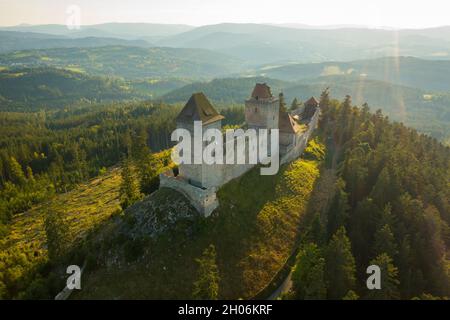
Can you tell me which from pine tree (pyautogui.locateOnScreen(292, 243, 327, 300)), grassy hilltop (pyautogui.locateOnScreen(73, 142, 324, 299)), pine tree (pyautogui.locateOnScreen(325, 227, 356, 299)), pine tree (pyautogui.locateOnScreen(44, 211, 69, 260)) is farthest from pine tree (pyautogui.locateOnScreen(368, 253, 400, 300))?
pine tree (pyautogui.locateOnScreen(44, 211, 69, 260))

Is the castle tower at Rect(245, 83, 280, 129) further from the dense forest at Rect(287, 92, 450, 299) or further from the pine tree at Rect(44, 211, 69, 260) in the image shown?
the pine tree at Rect(44, 211, 69, 260)

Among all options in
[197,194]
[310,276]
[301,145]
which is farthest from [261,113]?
[310,276]

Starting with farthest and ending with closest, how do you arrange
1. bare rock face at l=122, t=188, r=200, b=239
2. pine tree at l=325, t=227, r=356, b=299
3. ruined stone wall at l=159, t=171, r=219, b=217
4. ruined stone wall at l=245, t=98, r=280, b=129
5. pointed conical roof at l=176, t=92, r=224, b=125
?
ruined stone wall at l=245, t=98, r=280, b=129 → pointed conical roof at l=176, t=92, r=224, b=125 → ruined stone wall at l=159, t=171, r=219, b=217 → bare rock face at l=122, t=188, r=200, b=239 → pine tree at l=325, t=227, r=356, b=299


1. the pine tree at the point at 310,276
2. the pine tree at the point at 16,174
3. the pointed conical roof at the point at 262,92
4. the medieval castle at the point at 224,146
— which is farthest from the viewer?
the pine tree at the point at 16,174

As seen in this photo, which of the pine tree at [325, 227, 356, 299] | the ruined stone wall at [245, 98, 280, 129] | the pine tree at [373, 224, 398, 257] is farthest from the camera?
the ruined stone wall at [245, 98, 280, 129]

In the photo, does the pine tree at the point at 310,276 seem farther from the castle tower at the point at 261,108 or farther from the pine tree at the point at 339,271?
the castle tower at the point at 261,108

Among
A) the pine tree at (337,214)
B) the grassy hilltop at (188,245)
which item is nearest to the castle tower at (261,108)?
the grassy hilltop at (188,245)
